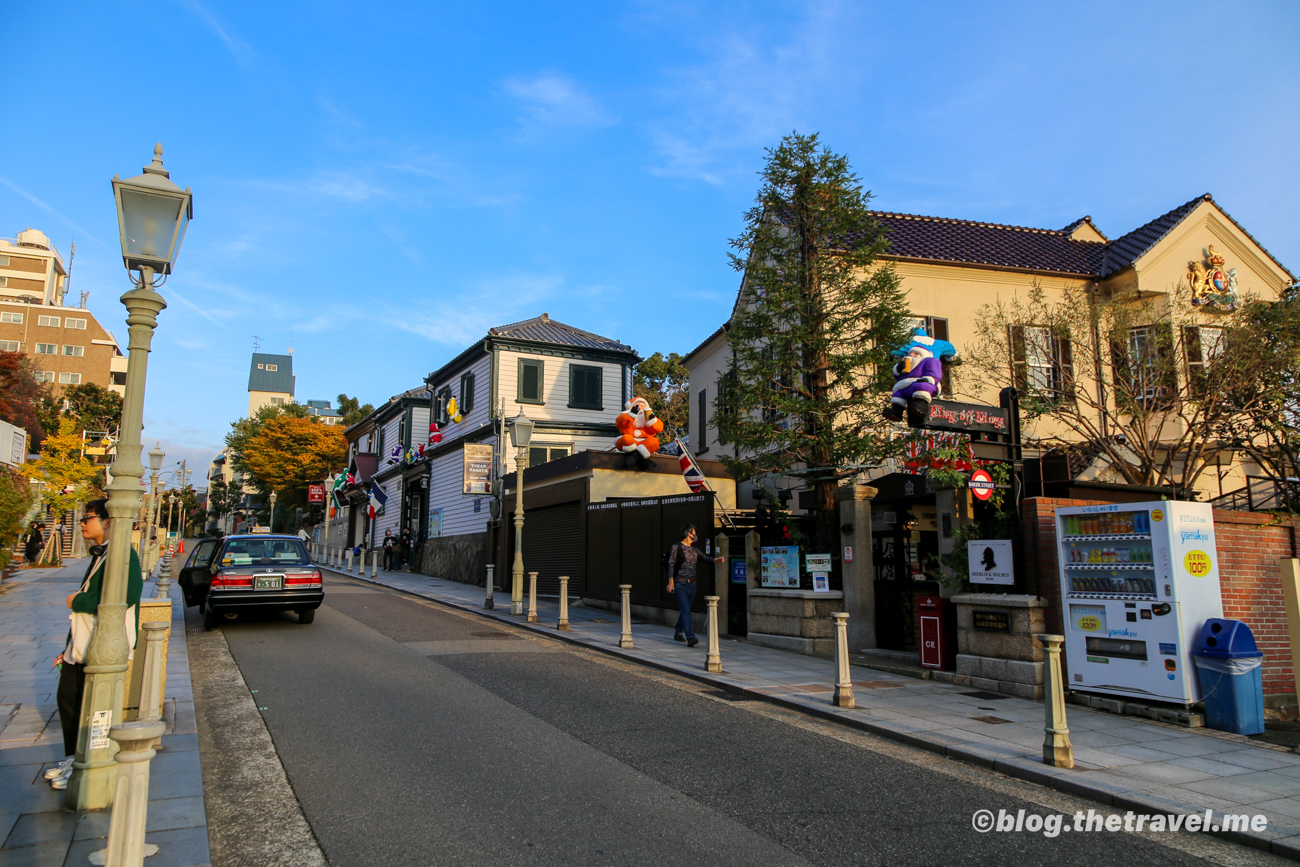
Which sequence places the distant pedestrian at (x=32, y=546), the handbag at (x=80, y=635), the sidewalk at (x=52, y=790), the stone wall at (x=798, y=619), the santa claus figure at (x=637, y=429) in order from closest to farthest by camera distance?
the sidewalk at (x=52, y=790) < the handbag at (x=80, y=635) < the stone wall at (x=798, y=619) < the santa claus figure at (x=637, y=429) < the distant pedestrian at (x=32, y=546)

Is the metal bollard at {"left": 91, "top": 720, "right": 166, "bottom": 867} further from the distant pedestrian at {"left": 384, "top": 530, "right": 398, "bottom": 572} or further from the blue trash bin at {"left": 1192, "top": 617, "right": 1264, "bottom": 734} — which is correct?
the distant pedestrian at {"left": 384, "top": 530, "right": 398, "bottom": 572}

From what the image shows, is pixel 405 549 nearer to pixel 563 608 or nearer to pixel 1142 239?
pixel 563 608

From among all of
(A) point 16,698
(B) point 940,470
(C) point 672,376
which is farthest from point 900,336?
(C) point 672,376

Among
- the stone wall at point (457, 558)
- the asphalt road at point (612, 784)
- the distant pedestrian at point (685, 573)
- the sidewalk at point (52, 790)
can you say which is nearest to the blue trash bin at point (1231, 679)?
the asphalt road at point (612, 784)

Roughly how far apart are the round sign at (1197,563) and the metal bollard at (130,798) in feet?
30.3

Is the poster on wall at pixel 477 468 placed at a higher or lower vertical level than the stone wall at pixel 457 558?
higher

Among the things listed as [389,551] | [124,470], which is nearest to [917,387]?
[124,470]

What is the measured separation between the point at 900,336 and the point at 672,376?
3053cm

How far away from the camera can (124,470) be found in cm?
507

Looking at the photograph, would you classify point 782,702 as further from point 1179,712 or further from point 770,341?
point 770,341

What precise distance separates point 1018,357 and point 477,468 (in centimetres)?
1695

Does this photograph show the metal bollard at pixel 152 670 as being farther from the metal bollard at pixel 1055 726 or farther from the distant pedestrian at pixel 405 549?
the distant pedestrian at pixel 405 549

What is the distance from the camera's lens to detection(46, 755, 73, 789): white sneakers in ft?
16.8

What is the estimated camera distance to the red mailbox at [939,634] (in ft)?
34.3
